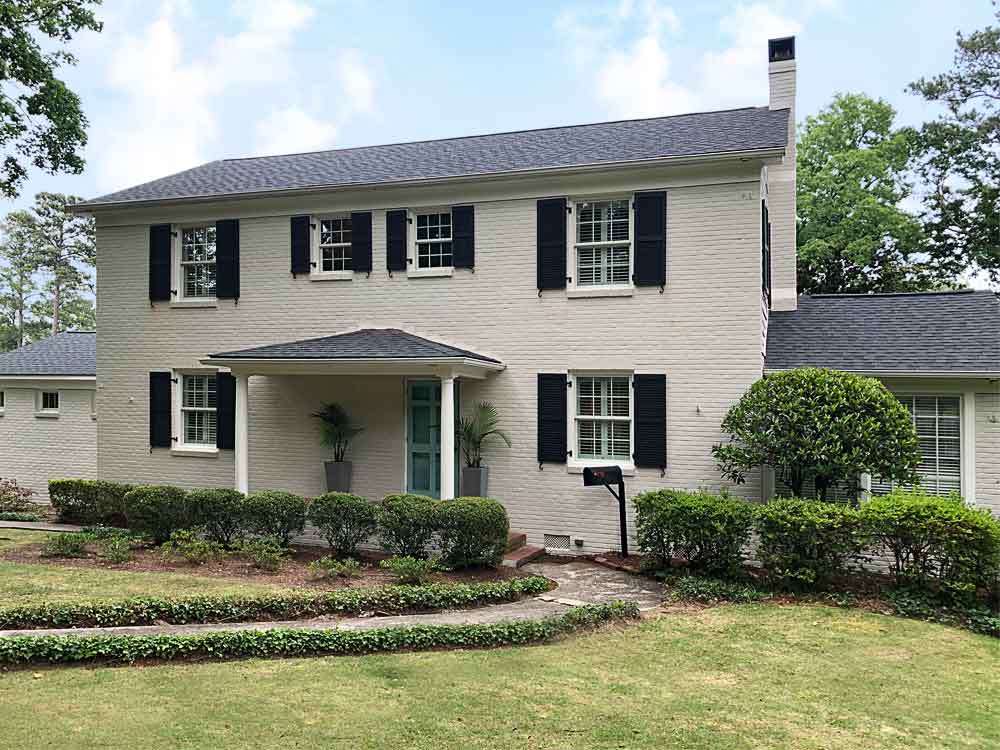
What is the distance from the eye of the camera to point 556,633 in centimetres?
742

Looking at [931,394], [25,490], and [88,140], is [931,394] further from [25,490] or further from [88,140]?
[25,490]

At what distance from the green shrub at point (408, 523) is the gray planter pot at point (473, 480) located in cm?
156

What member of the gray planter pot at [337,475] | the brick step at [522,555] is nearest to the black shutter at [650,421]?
the brick step at [522,555]

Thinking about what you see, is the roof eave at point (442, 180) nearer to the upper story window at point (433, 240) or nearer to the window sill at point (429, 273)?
the upper story window at point (433, 240)

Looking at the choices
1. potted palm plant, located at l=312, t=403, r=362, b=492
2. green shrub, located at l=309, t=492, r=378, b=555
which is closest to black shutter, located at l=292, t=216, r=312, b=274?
potted palm plant, located at l=312, t=403, r=362, b=492

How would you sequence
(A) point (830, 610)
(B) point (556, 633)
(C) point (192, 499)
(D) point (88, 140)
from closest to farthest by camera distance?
(B) point (556, 633)
(A) point (830, 610)
(C) point (192, 499)
(D) point (88, 140)

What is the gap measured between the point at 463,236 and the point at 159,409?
21.8 ft

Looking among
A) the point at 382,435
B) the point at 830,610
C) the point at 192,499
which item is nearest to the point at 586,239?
the point at 382,435

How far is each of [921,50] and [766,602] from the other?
2387 centimetres

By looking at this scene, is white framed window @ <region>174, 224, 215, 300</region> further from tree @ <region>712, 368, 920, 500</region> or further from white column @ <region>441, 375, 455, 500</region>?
tree @ <region>712, 368, 920, 500</region>

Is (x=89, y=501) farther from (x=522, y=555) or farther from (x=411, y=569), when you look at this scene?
(x=522, y=555)

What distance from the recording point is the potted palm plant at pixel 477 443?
40.2 ft

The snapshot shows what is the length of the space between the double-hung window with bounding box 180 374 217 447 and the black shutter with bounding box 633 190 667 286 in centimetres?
800

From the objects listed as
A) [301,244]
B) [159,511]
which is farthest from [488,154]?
[159,511]
